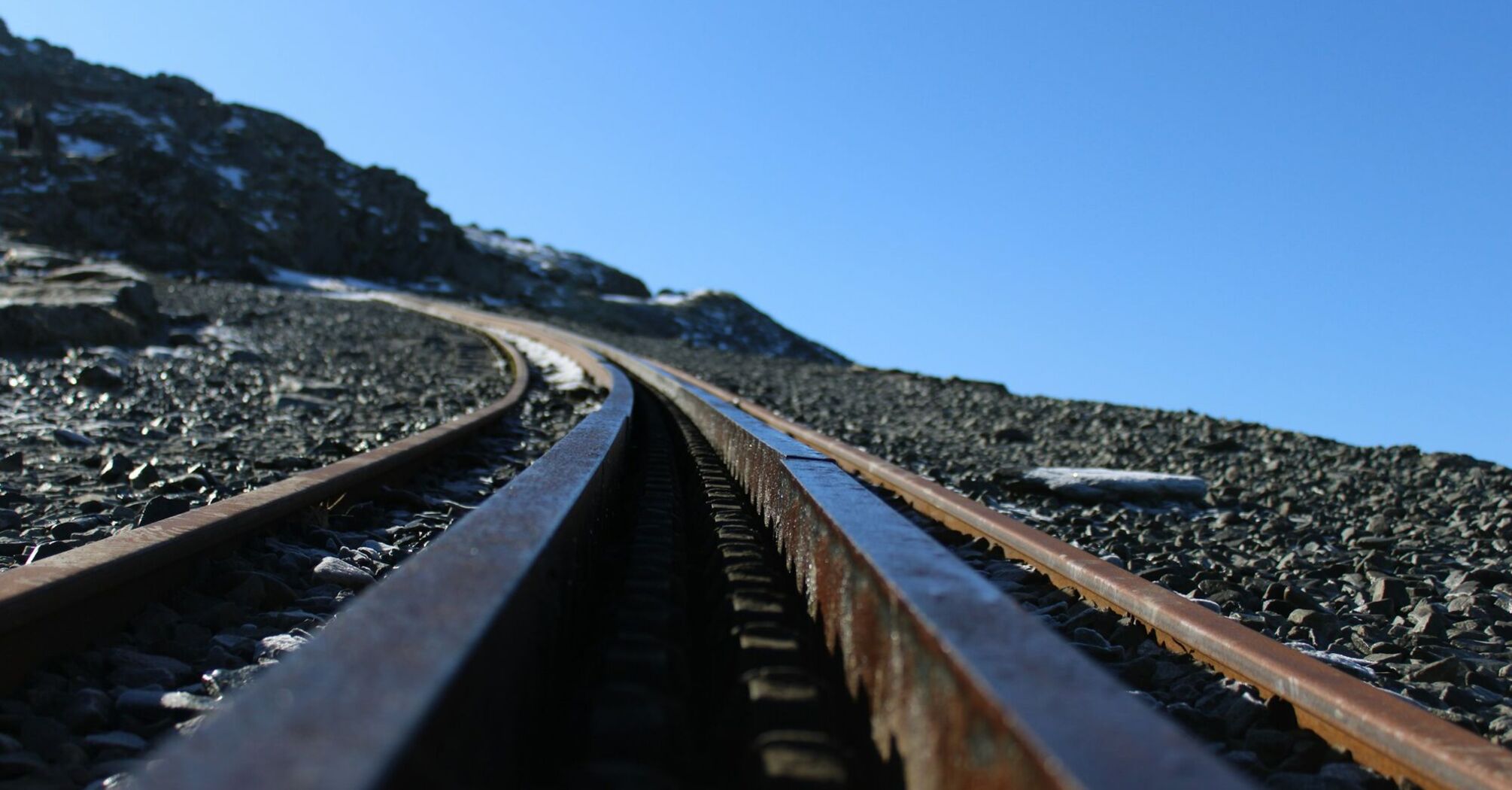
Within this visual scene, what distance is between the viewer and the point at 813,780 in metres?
1.11

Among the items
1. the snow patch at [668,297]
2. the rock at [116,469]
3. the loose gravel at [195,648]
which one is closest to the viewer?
the loose gravel at [195,648]

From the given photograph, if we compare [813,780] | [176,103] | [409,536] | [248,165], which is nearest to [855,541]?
[813,780]

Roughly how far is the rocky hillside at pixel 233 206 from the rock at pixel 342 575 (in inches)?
1285

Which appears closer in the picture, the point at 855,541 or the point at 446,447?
the point at 855,541

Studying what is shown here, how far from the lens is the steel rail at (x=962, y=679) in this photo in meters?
0.78

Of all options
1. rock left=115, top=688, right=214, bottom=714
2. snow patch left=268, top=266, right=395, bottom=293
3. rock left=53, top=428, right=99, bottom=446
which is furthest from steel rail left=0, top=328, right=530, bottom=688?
snow patch left=268, top=266, right=395, bottom=293

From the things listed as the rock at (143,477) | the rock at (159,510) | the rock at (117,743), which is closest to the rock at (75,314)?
the rock at (143,477)

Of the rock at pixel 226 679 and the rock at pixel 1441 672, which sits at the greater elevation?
the rock at pixel 1441 672

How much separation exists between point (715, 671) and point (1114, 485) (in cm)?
383

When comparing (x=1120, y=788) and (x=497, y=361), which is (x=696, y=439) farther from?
(x=497, y=361)

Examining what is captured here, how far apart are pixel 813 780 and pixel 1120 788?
47 cm

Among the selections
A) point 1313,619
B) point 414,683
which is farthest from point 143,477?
point 1313,619

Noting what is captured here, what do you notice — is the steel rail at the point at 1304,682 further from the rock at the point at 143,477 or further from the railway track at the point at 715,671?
the rock at the point at 143,477

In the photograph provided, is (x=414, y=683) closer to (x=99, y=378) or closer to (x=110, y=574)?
(x=110, y=574)
